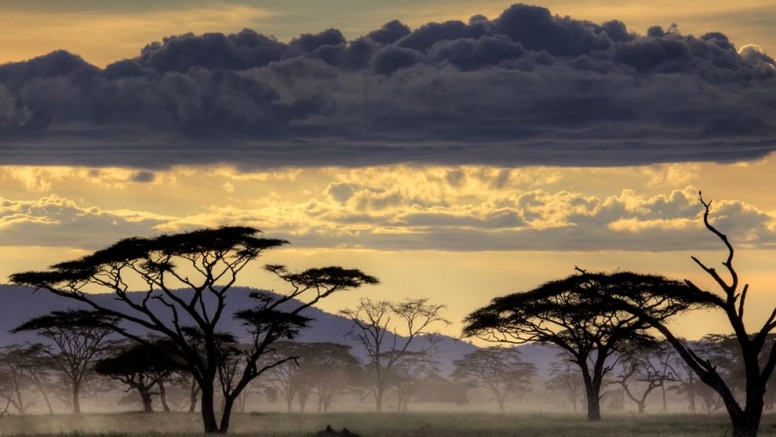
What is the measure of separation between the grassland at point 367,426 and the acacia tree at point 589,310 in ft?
14.1

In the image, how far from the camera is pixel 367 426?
7638 cm

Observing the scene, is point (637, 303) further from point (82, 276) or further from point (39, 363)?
point (39, 363)

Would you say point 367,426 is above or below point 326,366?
below

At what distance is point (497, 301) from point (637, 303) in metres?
10.5

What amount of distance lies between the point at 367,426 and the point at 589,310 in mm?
16276

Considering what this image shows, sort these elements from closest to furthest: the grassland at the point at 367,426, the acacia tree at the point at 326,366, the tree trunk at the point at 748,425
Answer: the tree trunk at the point at 748,425 → the grassland at the point at 367,426 → the acacia tree at the point at 326,366

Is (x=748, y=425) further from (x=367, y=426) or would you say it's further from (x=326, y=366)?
(x=326, y=366)

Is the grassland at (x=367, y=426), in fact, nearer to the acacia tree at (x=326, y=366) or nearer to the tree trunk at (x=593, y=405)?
the tree trunk at (x=593, y=405)

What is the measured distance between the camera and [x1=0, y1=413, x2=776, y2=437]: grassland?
194ft

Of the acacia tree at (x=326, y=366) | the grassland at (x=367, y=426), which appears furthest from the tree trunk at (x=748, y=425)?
the acacia tree at (x=326, y=366)

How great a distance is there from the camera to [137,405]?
196 meters

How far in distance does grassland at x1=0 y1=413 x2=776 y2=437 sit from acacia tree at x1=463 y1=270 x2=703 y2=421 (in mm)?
4298

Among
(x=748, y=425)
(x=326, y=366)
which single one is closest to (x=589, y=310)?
(x=748, y=425)

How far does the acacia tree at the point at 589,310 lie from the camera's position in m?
79.3
